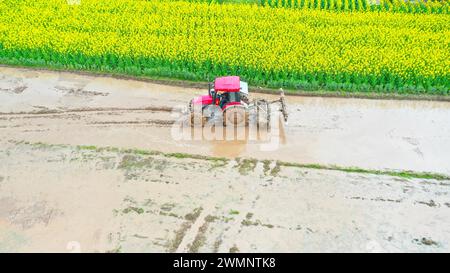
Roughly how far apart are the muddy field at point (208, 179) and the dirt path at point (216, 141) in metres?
0.05

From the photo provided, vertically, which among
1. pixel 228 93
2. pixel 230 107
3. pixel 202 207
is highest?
pixel 228 93

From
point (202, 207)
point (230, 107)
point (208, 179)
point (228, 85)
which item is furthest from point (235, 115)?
point (202, 207)

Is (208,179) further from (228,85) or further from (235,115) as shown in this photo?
(228,85)

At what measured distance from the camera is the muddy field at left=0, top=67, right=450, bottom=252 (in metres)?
9.44

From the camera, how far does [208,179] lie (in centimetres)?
1117

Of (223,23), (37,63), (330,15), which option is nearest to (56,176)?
(37,63)

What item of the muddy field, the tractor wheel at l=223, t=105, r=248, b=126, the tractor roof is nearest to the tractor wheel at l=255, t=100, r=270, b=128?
the tractor wheel at l=223, t=105, r=248, b=126

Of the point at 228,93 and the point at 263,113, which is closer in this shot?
the point at 228,93

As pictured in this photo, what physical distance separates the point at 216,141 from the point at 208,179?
1693 millimetres

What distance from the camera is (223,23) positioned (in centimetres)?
1908

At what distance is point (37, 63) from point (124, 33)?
3602mm

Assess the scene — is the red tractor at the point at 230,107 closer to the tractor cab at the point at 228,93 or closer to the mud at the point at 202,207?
the tractor cab at the point at 228,93

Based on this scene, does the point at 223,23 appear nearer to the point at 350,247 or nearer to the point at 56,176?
the point at 56,176

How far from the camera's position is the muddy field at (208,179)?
944cm
